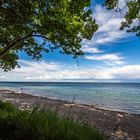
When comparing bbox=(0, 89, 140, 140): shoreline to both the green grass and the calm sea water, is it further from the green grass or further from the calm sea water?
the calm sea water

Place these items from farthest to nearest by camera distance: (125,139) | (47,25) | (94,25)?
1. (94,25)
2. (125,139)
3. (47,25)

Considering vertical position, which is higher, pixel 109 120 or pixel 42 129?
pixel 42 129

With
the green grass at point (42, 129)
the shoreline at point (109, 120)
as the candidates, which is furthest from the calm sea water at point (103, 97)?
the shoreline at point (109, 120)

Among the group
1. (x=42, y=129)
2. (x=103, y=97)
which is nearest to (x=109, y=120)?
(x=42, y=129)

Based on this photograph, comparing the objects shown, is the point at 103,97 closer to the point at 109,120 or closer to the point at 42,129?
the point at 109,120

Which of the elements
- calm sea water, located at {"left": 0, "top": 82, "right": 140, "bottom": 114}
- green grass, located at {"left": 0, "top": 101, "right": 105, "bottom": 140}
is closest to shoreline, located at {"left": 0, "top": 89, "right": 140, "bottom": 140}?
green grass, located at {"left": 0, "top": 101, "right": 105, "bottom": 140}

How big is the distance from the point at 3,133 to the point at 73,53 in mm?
9406

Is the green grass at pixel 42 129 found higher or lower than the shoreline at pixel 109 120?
higher

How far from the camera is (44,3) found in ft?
26.9

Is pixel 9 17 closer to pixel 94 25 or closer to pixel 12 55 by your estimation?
pixel 94 25

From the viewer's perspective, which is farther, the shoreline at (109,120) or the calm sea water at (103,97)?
the calm sea water at (103,97)

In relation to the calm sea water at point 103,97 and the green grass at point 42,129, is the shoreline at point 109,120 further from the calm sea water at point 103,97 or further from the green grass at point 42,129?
the calm sea water at point 103,97

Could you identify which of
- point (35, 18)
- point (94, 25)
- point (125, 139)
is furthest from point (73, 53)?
point (35, 18)

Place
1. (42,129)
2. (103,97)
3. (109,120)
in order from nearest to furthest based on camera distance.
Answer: (42,129) → (109,120) → (103,97)
